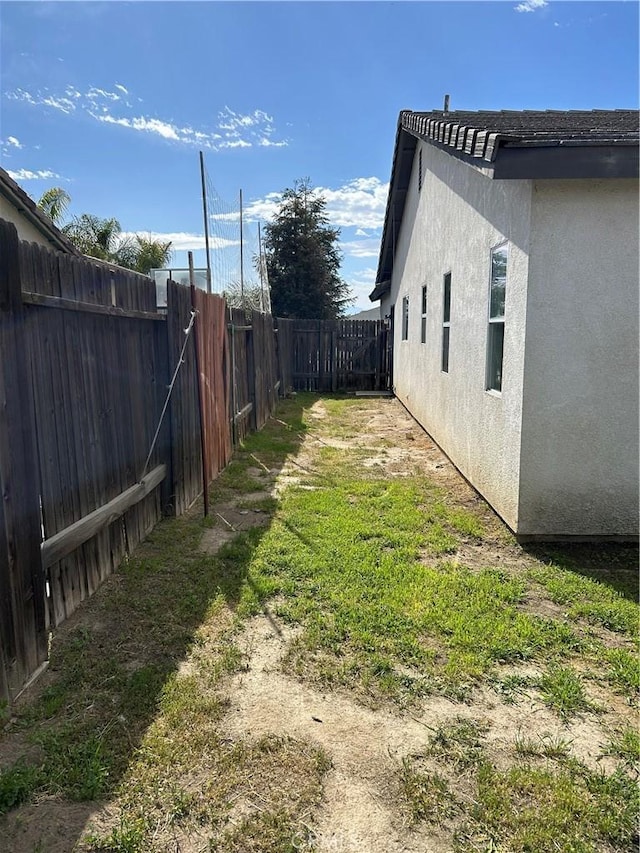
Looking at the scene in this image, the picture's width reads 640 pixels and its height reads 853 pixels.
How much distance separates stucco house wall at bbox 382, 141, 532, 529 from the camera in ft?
14.7

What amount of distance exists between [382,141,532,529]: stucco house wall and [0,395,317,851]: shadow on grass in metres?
2.35

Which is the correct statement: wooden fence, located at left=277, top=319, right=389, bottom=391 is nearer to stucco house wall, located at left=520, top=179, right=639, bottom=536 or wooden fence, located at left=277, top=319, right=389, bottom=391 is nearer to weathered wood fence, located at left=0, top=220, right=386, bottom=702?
weathered wood fence, located at left=0, top=220, right=386, bottom=702

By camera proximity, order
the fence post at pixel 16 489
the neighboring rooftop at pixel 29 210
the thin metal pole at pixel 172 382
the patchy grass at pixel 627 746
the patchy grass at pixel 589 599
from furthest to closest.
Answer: the neighboring rooftop at pixel 29 210
the thin metal pole at pixel 172 382
the patchy grass at pixel 589 599
the fence post at pixel 16 489
the patchy grass at pixel 627 746

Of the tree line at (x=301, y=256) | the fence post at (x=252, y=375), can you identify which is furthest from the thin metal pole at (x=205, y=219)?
the tree line at (x=301, y=256)

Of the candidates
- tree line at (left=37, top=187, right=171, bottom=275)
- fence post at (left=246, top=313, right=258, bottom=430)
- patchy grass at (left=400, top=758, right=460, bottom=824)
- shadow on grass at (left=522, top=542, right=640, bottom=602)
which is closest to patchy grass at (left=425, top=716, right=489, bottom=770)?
patchy grass at (left=400, top=758, right=460, bottom=824)

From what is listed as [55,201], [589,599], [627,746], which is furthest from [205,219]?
[55,201]

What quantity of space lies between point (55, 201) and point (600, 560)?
22055 millimetres

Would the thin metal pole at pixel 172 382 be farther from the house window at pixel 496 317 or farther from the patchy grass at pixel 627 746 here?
the patchy grass at pixel 627 746

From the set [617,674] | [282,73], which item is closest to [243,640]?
[617,674]

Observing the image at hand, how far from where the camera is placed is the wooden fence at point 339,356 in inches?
656

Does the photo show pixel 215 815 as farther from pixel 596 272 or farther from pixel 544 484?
pixel 596 272

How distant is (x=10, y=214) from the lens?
929 cm

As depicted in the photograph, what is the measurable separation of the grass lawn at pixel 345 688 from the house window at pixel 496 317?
146 cm

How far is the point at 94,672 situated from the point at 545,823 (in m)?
2.10
